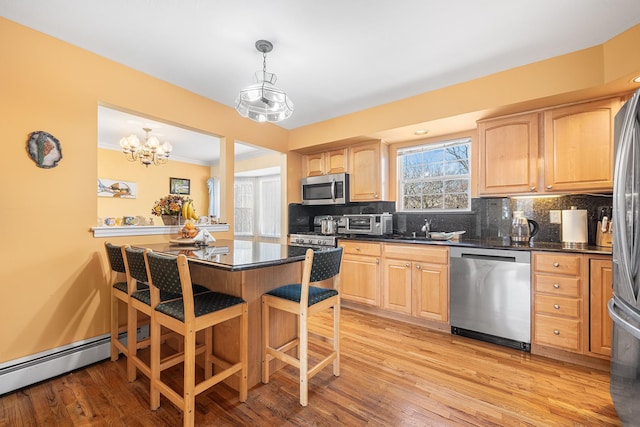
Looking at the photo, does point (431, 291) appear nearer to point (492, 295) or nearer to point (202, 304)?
point (492, 295)

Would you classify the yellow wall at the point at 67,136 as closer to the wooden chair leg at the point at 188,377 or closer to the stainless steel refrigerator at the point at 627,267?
the stainless steel refrigerator at the point at 627,267

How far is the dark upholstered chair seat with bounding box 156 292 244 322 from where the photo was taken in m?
1.48

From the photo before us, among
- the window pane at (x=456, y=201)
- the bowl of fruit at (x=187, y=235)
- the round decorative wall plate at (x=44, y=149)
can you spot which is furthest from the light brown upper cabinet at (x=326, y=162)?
the round decorative wall plate at (x=44, y=149)

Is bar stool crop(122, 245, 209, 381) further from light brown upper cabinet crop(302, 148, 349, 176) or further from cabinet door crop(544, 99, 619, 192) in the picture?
cabinet door crop(544, 99, 619, 192)

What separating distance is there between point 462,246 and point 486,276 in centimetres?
33

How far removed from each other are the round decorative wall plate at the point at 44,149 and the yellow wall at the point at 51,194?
0.10 ft

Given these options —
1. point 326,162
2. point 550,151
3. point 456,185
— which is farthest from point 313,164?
point 550,151

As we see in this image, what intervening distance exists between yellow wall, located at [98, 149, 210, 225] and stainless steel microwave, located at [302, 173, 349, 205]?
9.74 feet

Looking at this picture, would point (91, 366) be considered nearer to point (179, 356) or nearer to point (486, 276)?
point (179, 356)

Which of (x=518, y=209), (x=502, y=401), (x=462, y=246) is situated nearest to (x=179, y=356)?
(x=502, y=401)

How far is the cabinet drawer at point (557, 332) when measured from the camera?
212 cm

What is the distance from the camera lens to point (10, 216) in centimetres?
183

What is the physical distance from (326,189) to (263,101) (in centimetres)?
208

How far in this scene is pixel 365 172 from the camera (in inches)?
144
